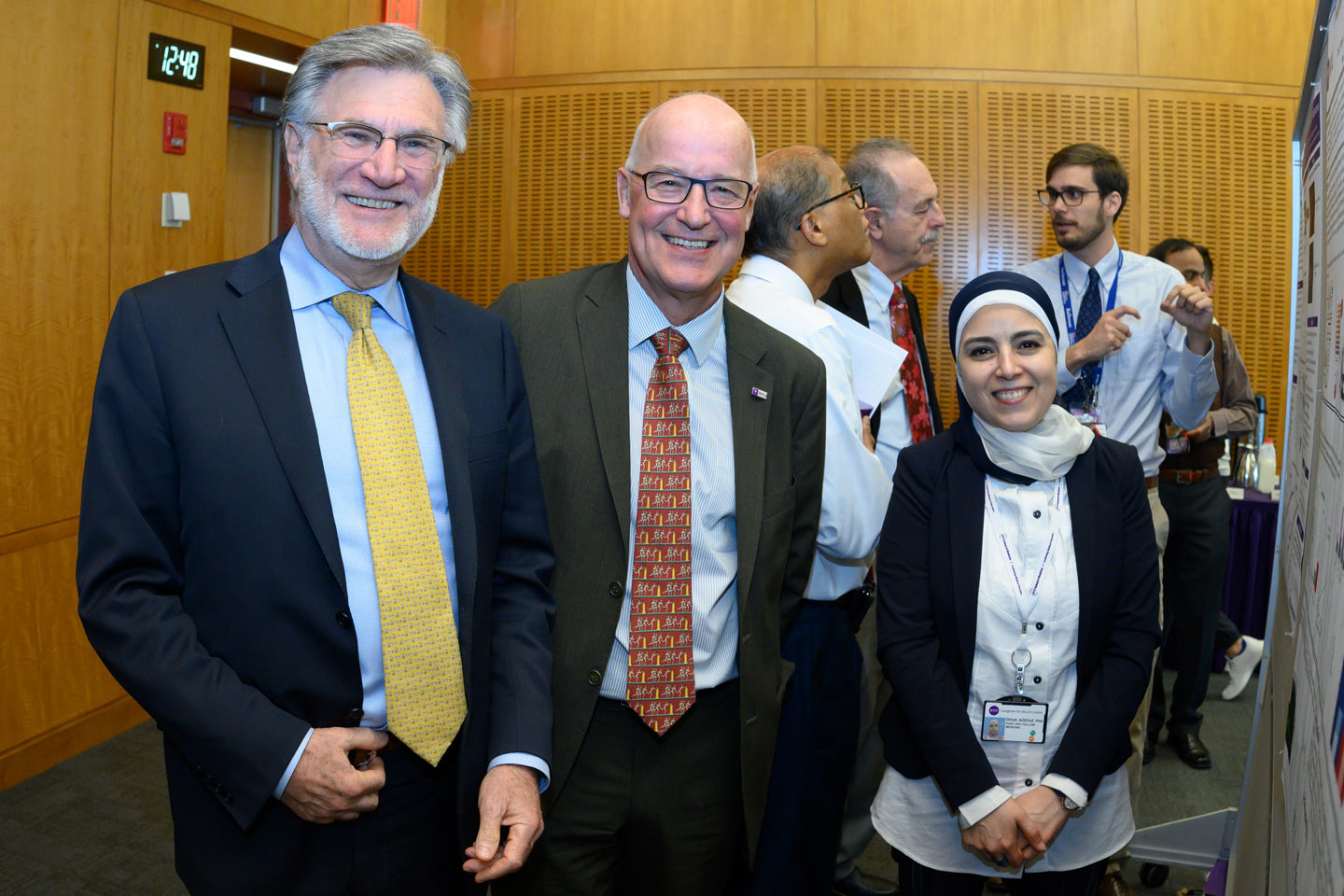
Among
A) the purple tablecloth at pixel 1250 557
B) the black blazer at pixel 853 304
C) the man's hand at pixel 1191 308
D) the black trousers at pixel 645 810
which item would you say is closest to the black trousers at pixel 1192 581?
the purple tablecloth at pixel 1250 557

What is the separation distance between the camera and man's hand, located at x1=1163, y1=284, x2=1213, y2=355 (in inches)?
125

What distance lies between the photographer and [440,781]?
1.59 metres

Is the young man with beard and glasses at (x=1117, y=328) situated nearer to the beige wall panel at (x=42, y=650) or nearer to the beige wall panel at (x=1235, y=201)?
the beige wall panel at (x=1235, y=201)

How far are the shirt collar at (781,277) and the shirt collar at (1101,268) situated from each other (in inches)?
62.7

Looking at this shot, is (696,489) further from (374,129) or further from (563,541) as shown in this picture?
(374,129)

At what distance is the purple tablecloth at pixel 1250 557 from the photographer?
4.81 m

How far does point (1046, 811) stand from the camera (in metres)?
1.90

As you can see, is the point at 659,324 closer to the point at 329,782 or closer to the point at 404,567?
the point at 404,567

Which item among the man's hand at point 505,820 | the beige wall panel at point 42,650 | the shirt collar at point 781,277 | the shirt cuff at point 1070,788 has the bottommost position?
the beige wall panel at point 42,650

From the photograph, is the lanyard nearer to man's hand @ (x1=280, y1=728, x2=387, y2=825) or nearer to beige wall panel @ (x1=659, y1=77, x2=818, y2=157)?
man's hand @ (x1=280, y1=728, x2=387, y2=825)

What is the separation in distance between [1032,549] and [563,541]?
0.91 metres

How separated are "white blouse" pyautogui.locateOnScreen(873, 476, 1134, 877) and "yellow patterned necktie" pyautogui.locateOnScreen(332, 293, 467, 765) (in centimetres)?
103

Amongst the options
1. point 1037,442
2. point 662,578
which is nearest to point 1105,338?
point 1037,442

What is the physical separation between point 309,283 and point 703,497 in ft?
2.59
